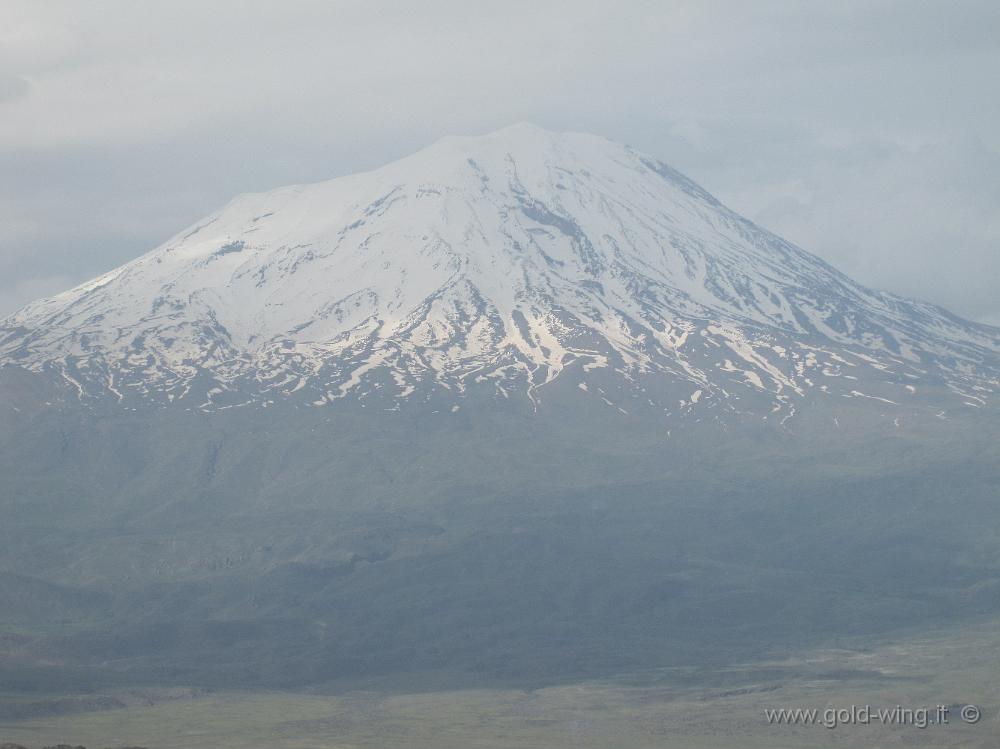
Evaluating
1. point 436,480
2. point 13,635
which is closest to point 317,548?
point 436,480

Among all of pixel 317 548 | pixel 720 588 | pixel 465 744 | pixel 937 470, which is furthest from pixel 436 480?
pixel 465 744

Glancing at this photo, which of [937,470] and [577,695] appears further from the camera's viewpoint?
[937,470]

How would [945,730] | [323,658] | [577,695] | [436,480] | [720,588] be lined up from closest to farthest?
[945,730] < [577,695] < [323,658] < [720,588] < [436,480]

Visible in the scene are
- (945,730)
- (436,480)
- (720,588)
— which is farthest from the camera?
(436,480)

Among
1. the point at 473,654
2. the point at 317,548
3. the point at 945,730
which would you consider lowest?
the point at 945,730

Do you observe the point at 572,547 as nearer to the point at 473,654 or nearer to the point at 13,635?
the point at 473,654

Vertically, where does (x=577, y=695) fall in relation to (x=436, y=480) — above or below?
below

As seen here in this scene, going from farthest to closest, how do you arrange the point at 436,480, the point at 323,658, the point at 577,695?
the point at 436,480 < the point at 323,658 < the point at 577,695

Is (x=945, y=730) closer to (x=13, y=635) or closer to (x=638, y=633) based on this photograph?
(x=638, y=633)

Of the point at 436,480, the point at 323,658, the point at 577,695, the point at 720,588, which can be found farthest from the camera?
the point at 436,480
